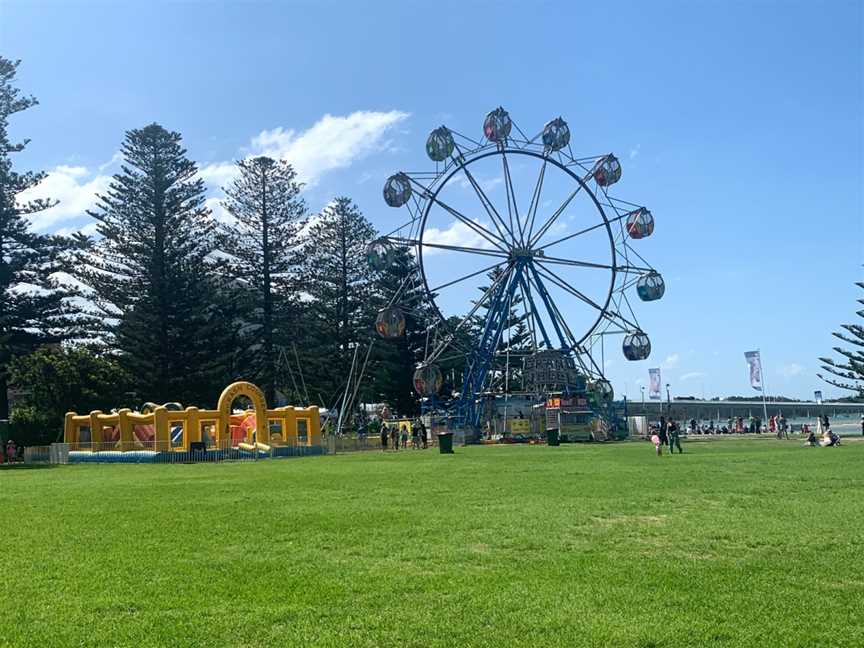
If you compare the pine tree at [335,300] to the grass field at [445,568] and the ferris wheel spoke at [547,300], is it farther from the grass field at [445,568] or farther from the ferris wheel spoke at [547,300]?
the grass field at [445,568]

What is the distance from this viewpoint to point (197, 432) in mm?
33906

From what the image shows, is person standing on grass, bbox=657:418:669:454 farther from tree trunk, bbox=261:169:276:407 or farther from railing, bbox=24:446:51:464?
tree trunk, bbox=261:169:276:407

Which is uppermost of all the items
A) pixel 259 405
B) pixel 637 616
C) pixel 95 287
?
pixel 95 287

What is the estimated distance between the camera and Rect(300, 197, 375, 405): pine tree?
2438 inches

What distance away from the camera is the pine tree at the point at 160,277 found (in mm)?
52094

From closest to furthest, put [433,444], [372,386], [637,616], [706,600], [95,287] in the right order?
[637,616]
[706,600]
[433,444]
[95,287]
[372,386]

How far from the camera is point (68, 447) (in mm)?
34281

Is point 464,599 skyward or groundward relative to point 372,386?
groundward

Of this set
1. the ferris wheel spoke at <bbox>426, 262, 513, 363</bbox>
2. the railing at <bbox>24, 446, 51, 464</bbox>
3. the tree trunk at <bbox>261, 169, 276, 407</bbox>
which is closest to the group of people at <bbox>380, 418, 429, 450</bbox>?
the ferris wheel spoke at <bbox>426, 262, 513, 363</bbox>

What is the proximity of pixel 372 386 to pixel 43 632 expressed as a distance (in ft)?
192

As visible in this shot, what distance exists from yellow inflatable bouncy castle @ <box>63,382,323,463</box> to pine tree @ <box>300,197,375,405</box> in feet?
70.3

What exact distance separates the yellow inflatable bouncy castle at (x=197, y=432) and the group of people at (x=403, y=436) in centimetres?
370

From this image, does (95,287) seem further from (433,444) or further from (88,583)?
(88,583)

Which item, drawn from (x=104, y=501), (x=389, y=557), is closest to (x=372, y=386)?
(x=104, y=501)
